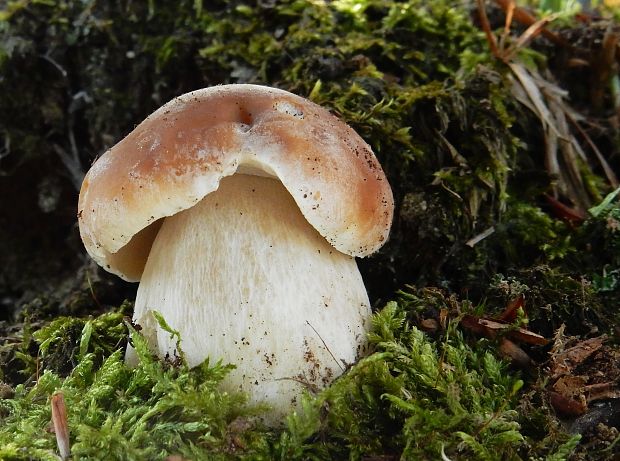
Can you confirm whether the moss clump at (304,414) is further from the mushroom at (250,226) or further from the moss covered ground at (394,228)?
the mushroom at (250,226)

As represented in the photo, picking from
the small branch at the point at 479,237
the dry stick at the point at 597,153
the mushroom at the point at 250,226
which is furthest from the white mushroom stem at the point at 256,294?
the dry stick at the point at 597,153

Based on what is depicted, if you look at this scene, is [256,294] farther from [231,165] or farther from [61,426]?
[61,426]

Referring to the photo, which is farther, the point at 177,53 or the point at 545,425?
the point at 177,53

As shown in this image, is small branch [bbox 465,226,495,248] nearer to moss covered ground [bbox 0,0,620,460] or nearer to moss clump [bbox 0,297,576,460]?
moss covered ground [bbox 0,0,620,460]

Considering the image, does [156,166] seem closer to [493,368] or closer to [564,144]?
[493,368]

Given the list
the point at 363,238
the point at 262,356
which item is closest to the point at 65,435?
the point at 262,356

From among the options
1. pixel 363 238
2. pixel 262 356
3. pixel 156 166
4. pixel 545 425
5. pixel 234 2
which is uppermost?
pixel 234 2

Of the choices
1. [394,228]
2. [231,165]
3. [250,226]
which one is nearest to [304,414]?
[250,226]
